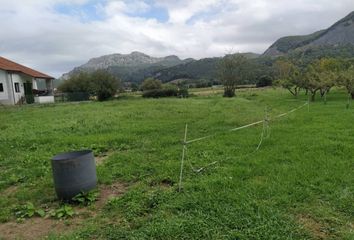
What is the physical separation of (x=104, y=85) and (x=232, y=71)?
636 inches

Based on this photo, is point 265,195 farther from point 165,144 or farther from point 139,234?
point 165,144

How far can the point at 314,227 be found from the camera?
12.9ft

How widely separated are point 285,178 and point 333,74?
73.0 feet

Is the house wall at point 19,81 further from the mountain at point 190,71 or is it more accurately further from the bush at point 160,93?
the mountain at point 190,71

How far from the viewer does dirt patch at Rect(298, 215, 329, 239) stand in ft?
12.3

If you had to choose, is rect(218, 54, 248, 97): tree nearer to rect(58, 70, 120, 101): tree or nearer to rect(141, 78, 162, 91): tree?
rect(141, 78, 162, 91): tree

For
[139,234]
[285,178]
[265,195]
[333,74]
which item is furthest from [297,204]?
[333,74]

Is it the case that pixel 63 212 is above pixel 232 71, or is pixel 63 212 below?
below

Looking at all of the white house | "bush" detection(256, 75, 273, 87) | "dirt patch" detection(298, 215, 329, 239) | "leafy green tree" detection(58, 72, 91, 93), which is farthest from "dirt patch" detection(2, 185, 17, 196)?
"bush" detection(256, 75, 273, 87)

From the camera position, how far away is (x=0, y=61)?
36625mm

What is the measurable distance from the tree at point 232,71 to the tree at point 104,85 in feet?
44.6

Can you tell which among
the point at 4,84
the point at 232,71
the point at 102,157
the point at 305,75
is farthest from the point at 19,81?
the point at 102,157

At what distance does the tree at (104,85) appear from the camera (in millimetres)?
41812

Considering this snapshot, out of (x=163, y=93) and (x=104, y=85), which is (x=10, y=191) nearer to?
(x=104, y=85)
